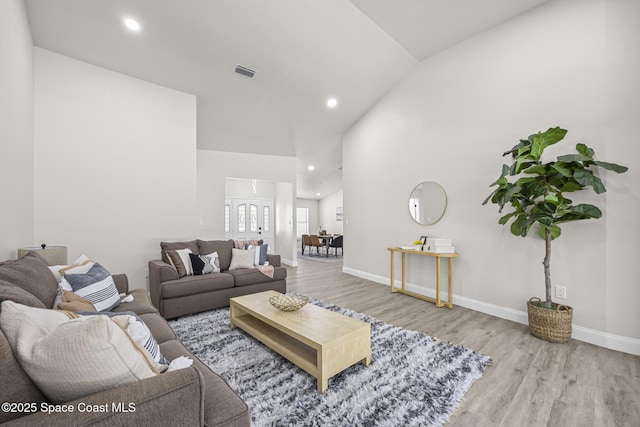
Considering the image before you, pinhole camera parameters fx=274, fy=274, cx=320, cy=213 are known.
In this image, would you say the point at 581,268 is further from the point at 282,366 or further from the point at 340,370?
the point at 282,366

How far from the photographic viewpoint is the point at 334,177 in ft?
31.0

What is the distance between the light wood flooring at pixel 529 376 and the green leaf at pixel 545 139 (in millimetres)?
1835

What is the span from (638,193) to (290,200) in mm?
5874

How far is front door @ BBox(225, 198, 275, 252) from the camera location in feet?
24.2

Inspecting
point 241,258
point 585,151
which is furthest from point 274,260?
point 585,151

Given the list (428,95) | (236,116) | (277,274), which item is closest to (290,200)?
(236,116)

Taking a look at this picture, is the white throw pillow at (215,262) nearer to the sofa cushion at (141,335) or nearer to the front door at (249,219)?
the sofa cushion at (141,335)

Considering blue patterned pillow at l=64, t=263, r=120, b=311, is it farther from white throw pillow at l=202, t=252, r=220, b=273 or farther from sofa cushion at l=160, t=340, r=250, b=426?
white throw pillow at l=202, t=252, r=220, b=273

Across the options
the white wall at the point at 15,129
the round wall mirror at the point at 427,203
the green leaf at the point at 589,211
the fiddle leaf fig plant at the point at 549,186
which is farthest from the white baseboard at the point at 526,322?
the white wall at the point at 15,129

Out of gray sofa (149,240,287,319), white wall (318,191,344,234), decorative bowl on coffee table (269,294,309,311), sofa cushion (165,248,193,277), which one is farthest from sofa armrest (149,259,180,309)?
white wall (318,191,344,234)

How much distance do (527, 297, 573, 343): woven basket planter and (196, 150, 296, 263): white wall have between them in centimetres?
506

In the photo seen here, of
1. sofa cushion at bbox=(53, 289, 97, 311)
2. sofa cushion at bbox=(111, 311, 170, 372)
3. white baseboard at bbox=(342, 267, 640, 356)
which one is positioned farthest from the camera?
white baseboard at bbox=(342, 267, 640, 356)

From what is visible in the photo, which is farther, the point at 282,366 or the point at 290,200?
the point at 290,200

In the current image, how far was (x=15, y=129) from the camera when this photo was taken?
2518 millimetres
